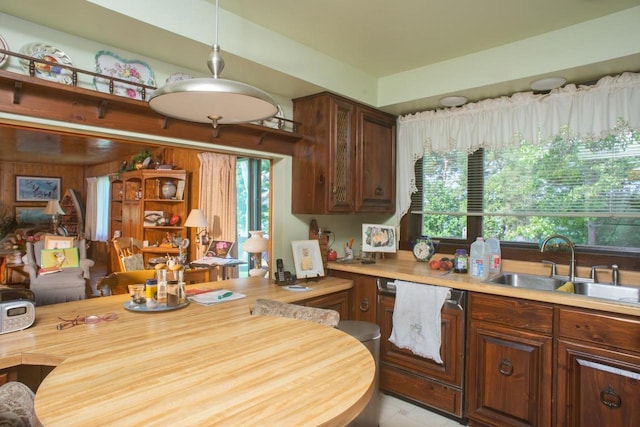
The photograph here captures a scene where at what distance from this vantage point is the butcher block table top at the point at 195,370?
90 cm

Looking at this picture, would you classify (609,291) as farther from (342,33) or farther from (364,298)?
(342,33)

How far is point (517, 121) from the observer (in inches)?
103

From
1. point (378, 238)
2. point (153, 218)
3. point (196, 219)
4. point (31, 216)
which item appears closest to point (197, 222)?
point (196, 219)

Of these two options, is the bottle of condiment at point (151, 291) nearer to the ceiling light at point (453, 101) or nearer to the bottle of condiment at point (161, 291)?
the bottle of condiment at point (161, 291)

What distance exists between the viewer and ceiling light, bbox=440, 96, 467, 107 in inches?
109

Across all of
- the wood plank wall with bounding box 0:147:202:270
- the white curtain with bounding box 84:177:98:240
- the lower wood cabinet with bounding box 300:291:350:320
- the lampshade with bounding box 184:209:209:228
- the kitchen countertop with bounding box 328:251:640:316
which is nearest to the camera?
the kitchen countertop with bounding box 328:251:640:316

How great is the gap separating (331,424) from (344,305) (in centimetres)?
187

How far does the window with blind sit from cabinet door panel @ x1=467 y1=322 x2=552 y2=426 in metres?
0.87

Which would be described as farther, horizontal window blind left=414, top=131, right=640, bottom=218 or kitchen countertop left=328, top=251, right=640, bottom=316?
horizontal window blind left=414, top=131, right=640, bottom=218

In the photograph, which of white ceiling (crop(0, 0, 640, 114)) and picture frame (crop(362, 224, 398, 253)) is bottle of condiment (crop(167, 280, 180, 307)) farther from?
picture frame (crop(362, 224, 398, 253))

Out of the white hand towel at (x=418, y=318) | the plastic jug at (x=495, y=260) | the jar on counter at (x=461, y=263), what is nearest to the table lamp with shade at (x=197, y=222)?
the white hand towel at (x=418, y=318)

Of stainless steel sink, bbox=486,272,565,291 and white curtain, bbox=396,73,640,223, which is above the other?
white curtain, bbox=396,73,640,223

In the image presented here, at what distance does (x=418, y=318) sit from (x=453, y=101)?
1.64 meters

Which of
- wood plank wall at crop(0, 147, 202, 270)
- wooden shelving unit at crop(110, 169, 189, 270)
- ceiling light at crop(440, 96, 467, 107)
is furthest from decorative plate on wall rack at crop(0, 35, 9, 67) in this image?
ceiling light at crop(440, 96, 467, 107)
